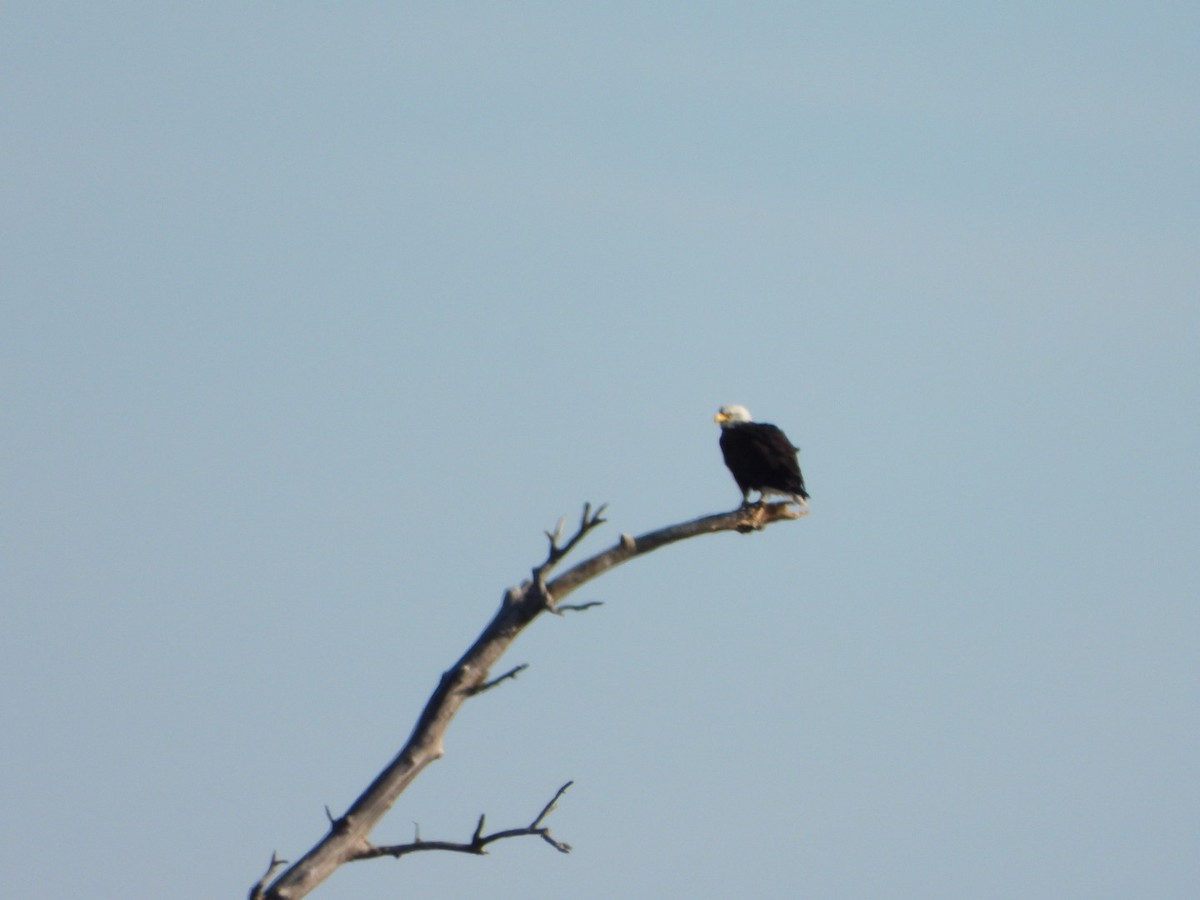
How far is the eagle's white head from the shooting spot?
1750 cm

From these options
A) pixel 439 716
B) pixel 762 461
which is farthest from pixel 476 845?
pixel 762 461

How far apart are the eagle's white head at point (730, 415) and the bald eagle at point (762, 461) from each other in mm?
408

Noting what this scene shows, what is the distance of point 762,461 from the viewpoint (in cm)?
1591

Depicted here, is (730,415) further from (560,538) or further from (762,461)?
(560,538)

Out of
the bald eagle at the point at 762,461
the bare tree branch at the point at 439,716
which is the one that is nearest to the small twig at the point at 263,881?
the bare tree branch at the point at 439,716

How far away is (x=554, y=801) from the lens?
9.93 meters

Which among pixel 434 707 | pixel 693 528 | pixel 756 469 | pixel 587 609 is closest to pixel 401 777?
pixel 434 707

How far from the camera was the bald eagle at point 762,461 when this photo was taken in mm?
15688

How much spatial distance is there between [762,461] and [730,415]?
1.73 meters

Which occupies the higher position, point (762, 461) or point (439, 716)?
point (762, 461)

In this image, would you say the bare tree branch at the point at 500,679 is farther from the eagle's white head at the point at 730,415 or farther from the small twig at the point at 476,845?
the eagle's white head at the point at 730,415

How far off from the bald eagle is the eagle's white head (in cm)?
41

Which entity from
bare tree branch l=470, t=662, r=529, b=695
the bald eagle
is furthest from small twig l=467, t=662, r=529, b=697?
the bald eagle

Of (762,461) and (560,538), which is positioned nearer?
(560,538)
